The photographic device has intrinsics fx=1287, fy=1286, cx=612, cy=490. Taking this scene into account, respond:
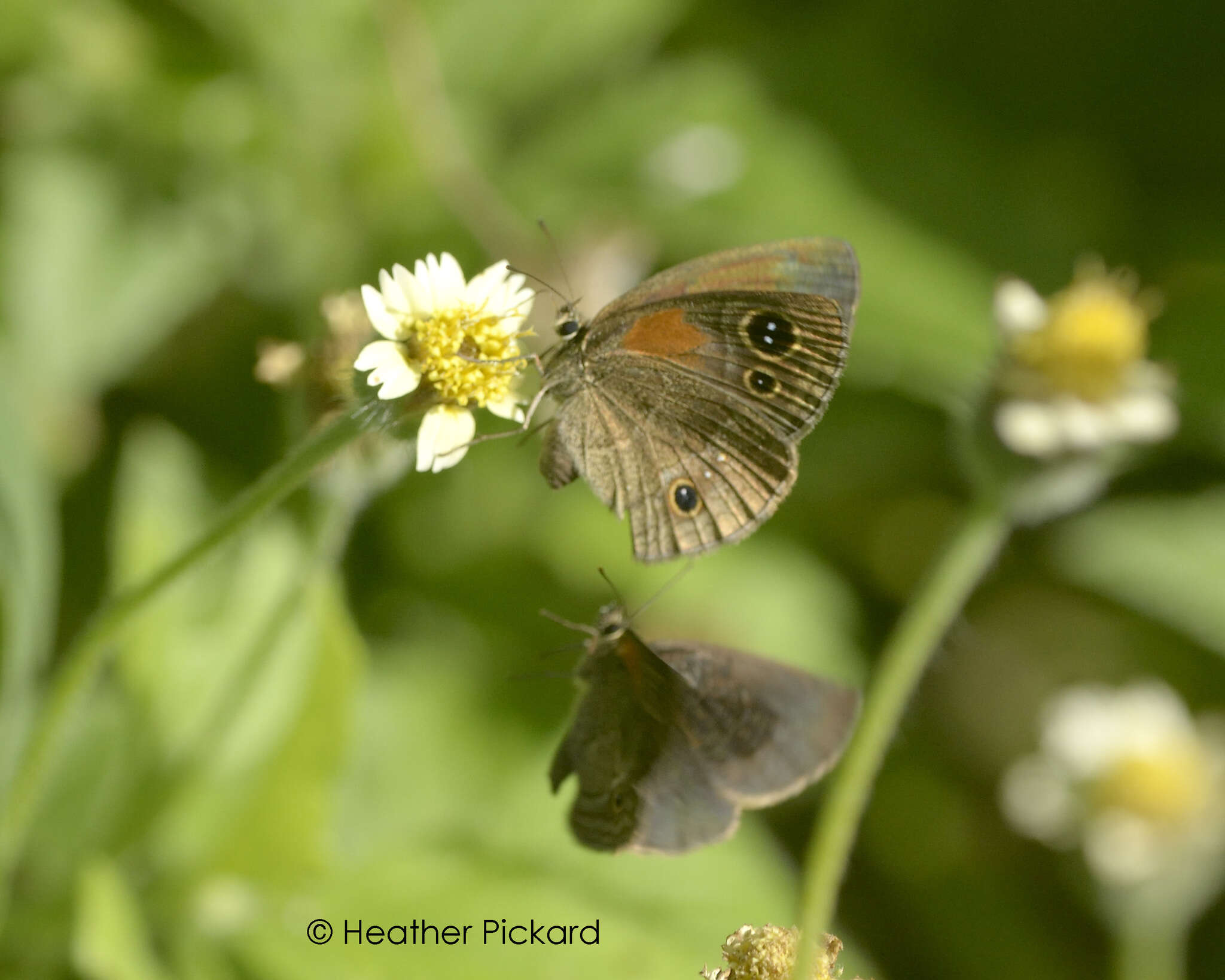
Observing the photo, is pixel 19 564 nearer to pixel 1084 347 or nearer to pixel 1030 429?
pixel 1030 429

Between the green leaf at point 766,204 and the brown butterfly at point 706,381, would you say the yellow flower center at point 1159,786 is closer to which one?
the green leaf at point 766,204

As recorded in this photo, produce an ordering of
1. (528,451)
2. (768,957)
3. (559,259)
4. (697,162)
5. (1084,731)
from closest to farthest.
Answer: (768,957) → (559,259) → (528,451) → (1084,731) → (697,162)

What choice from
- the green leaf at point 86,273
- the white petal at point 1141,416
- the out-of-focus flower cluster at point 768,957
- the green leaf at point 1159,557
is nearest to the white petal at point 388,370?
the out-of-focus flower cluster at point 768,957

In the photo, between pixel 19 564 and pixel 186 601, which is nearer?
pixel 19 564

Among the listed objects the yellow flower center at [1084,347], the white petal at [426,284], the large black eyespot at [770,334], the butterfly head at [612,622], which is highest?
the yellow flower center at [1084,347]

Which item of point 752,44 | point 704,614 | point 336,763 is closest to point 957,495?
point 704,614

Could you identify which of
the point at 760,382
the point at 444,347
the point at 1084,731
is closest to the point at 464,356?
the point at 444,347
